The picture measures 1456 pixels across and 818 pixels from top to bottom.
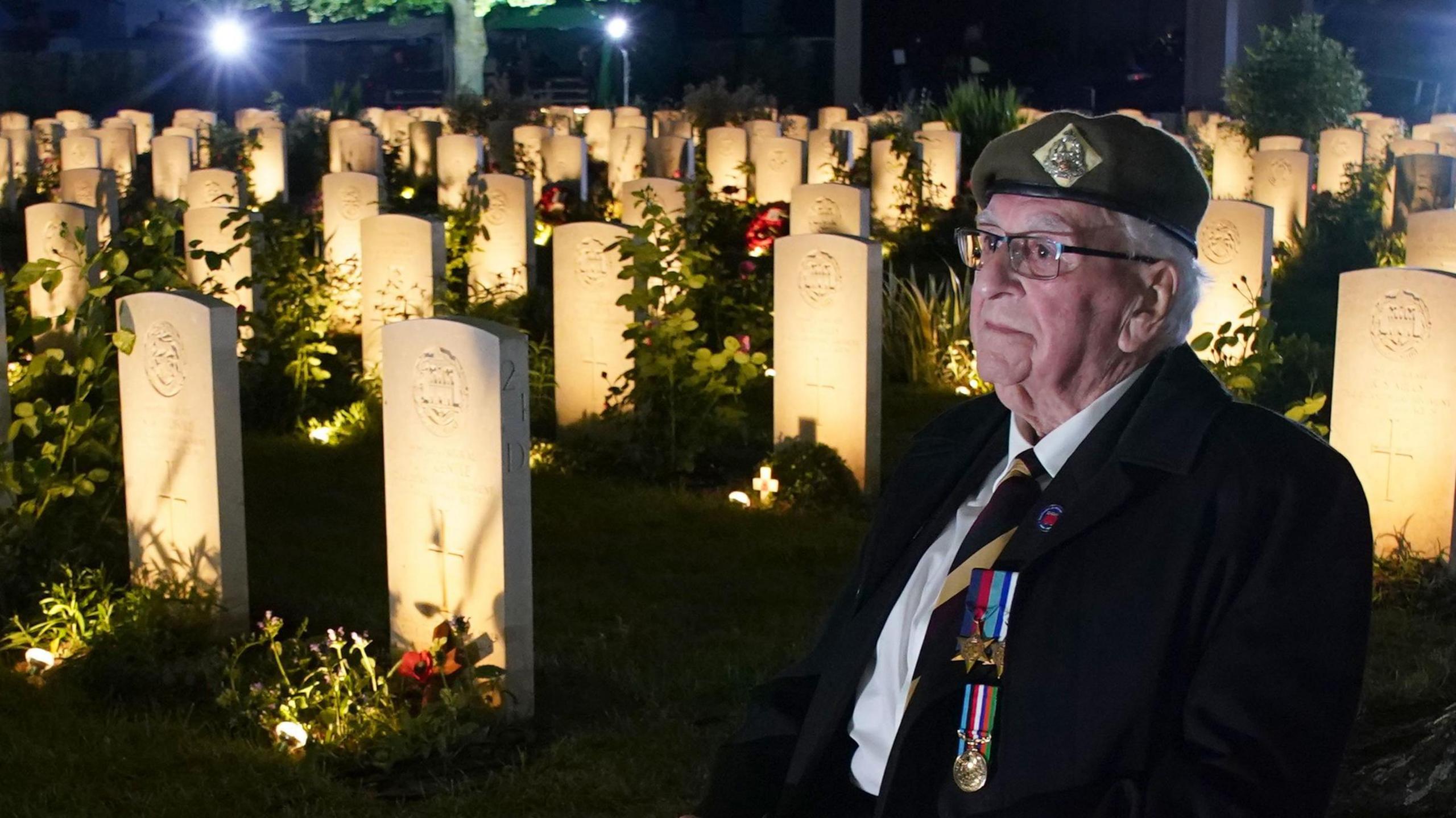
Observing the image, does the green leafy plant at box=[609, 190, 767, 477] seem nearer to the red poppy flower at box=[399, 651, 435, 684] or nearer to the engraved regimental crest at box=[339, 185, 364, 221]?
the red poppy flower at box=[399, 651, 435, 684]

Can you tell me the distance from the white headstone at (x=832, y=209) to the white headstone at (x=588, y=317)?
2.47 metres

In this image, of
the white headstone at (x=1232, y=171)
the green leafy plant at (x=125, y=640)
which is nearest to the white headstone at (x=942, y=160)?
the white headstone at (x=1232, y=171)

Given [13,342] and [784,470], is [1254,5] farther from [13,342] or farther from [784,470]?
[13,342]

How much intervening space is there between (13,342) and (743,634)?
118 inches

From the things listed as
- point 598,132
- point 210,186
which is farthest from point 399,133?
point 210,186

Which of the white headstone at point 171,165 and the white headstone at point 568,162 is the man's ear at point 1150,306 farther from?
the white headstone at point 171,165

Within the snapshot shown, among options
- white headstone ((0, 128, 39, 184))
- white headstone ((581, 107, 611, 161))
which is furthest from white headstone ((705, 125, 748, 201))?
white headstone ((0, 128, 39, 184))

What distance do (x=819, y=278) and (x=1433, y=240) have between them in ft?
11.2

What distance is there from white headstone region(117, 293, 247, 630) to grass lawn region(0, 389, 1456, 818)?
504 mm

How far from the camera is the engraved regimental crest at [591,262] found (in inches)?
330

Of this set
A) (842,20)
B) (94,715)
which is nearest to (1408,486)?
(94,715)

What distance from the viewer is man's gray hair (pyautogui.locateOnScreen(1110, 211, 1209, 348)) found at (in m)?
2.43

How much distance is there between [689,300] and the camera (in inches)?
318

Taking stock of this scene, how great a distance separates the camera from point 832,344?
25.0ft
